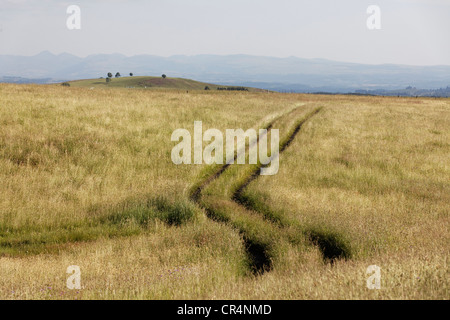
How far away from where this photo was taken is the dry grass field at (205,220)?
5.53 metres

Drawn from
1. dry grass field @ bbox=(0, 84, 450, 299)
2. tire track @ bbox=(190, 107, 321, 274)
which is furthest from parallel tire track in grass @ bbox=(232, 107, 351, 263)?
tire track @ bbox=(190, 107, 321, 274)

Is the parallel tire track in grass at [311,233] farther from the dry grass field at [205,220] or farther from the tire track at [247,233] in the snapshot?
the tire track at [247,233]

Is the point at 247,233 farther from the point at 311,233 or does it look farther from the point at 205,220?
the point at 311,233

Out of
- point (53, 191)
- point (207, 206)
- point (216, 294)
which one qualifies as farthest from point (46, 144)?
point (216, 294)

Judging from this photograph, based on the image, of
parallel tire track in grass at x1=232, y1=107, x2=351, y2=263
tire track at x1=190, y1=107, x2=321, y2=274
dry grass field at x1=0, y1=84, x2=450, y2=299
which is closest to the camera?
dry grass field at x1=0, y1=84, x2=450, y2=299

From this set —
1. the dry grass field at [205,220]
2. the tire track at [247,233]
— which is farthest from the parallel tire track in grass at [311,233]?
the tire track at [247,233]

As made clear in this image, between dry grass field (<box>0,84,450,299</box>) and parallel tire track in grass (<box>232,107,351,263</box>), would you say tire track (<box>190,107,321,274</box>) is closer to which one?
dry grass field (<box>0,84,450,299</box>)

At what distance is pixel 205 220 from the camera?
9.84 m

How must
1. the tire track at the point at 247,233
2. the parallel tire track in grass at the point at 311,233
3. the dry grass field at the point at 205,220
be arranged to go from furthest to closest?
the parallel tire track in grass at the point at 311,233
the tire track at the point at 247,233
the dry grass field at the point at 205,220

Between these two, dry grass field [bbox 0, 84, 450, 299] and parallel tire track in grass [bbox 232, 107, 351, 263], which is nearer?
dry grass field [bbox 0, 84, 450, 299]

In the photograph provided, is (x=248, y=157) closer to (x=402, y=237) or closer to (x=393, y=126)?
(x=402, y=237)

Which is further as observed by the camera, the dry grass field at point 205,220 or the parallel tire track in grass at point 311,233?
the parallel tire track in grass at point 311,233

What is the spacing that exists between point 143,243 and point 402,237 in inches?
225

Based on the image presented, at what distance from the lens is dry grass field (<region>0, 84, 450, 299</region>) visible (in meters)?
5.53
